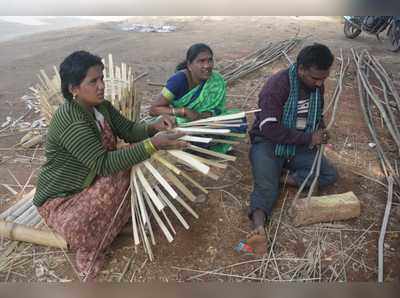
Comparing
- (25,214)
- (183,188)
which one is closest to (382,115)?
(183,188)

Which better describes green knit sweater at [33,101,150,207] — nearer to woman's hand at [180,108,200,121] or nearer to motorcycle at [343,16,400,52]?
woman's hand at [180,108,200,121]

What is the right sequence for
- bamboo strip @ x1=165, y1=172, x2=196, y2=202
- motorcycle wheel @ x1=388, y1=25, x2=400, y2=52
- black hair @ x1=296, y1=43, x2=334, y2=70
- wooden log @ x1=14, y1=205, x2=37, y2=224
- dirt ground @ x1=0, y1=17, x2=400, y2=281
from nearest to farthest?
bamboo strip @ x1=165, y1=172, x2=196, y2=202, dirt ground @ x1=0, y1=17, x2=400, y2=281, black hair @ x1=296, y1=43, x2=334, y2=70, wooden log @ x1=14, y1=205, x2=37, y2=224, motorcycle wheel @ x1=388, y1=25, x2=400, y2=52

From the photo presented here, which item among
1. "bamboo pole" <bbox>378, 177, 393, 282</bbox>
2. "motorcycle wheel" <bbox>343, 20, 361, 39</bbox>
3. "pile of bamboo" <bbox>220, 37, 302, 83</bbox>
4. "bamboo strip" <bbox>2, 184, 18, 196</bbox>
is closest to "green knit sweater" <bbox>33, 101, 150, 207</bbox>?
"bamboo strip" <bbox>2, 184, 18, 196</bbox>

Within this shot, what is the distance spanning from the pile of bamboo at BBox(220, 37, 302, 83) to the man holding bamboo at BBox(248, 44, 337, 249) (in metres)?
2.38

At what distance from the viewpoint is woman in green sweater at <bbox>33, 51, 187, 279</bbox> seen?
1754 millimetres

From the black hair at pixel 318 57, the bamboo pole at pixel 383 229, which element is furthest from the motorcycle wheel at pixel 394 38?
the black hair at pixel 318 57

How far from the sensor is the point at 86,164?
180cm

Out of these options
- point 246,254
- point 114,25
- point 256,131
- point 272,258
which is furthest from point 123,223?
point 114,25

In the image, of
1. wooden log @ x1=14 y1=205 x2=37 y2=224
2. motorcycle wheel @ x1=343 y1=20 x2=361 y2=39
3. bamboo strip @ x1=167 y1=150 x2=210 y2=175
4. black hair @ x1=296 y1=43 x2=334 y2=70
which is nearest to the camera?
bamboo strip @ x1=167 y1=150 x2=210 y2=175

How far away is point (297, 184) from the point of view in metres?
2.57

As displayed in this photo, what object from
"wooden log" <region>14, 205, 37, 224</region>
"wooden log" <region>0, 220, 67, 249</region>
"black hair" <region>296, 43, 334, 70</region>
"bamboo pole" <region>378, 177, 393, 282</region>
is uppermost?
"black hair" <region>296, 43, 334, 70</region>

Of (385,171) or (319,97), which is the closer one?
(319,97)

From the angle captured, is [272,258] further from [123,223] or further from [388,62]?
[388,62]

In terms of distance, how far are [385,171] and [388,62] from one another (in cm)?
361
